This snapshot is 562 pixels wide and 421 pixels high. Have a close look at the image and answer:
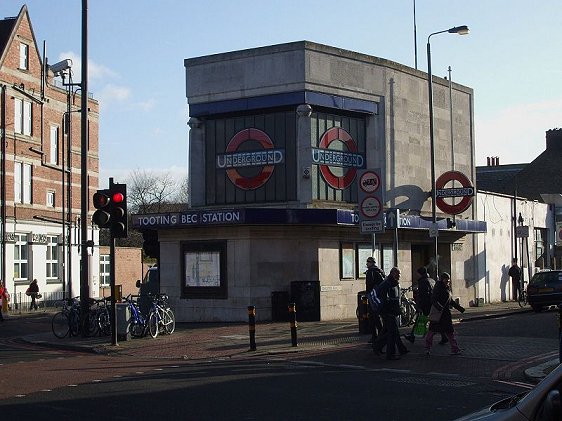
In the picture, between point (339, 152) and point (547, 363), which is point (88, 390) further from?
point (339, 152)

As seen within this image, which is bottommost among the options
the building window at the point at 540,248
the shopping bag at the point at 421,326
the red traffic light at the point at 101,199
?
the shopping bag at the point at 421,326

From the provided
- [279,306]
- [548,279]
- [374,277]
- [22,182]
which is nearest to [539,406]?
[374,277]

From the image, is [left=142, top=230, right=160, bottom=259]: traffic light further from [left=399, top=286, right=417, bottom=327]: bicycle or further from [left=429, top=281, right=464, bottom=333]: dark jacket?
[left=429, top=281, right=464, bottom=333]: dark jacket

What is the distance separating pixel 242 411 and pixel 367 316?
10606 mm

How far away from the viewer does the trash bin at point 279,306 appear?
2545cm

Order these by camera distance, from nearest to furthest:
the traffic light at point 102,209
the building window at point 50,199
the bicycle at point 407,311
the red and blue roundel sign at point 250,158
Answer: the traffic light at point 102,209, the bicycle at point 407,311, the red and blue roundel sign at point 250,158, the building window at point 50,199

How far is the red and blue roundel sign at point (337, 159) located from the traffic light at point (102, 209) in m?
8.73

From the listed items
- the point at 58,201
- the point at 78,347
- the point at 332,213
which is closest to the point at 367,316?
the point at 332,213

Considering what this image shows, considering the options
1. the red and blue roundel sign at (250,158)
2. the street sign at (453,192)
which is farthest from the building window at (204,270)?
the street sign at (453,192)

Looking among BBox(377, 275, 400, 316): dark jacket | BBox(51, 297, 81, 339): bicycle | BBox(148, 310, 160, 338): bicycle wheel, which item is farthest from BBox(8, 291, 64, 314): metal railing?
BBox(377, 275, 400, 316): dark jacket

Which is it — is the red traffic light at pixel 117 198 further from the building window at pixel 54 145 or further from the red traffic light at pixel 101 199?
the building window at pixel 54 145

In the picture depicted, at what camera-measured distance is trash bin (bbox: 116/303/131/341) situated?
2088 cm

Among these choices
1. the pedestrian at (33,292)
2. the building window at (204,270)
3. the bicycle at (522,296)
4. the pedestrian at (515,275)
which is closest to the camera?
the building window at (204,270)

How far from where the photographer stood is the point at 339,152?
27719mm
